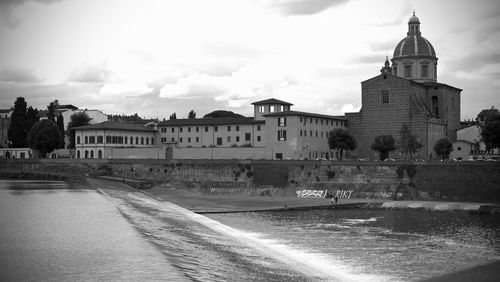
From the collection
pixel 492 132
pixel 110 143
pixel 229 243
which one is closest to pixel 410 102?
pixel 492 132

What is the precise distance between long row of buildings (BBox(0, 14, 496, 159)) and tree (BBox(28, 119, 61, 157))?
18.2 ft

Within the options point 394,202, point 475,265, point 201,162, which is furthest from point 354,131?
point 475,265

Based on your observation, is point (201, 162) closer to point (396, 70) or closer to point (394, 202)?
point (394, 202)

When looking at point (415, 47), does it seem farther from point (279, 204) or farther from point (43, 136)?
point (43, 136)

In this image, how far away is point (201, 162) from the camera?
8119 centimetres

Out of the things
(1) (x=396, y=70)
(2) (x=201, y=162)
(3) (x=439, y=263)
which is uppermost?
(1) (x=396, y=70)

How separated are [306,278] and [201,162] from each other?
55622mm

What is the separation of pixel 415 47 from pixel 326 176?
37729 mm

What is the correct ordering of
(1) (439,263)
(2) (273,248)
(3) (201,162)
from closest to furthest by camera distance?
(1) (439,263), (2) (273,248), (3) (201,162)

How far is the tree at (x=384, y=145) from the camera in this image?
85.3 m

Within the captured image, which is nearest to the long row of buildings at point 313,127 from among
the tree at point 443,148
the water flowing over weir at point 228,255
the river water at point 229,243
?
the tree at point 443,148

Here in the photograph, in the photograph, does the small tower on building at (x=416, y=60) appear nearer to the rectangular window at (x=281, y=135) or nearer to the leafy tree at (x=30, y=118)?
the rectangular window at (x=281, y=135)

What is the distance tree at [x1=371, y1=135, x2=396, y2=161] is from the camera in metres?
85.3

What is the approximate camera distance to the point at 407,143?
84.2m
